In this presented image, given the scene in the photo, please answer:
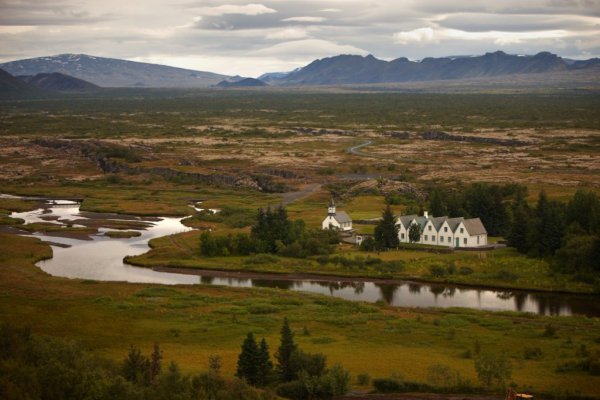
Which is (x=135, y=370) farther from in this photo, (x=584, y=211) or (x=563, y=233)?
(x=584, y=211)

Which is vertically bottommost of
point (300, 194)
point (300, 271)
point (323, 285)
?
point (323, 285)

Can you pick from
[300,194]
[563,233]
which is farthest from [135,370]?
[300,194]

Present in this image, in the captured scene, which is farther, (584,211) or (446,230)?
(446,230)

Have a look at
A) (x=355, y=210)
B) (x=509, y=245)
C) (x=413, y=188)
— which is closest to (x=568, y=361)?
(x=509, y=245)

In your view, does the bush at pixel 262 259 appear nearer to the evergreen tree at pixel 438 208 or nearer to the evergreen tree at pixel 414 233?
the evergreen tree at pixel 414 233

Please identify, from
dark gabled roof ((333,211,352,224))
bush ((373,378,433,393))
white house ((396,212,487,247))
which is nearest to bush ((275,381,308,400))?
bush ((373,378,433,393))

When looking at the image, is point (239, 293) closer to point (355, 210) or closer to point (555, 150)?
point (355, 210)

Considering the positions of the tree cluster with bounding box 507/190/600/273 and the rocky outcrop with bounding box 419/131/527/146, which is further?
the rocky outcrop with bounding box 419/131/527/146

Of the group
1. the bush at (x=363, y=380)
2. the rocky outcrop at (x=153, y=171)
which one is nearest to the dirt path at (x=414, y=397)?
the bush at (x=363, y=380)

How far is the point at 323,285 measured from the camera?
68.4 m

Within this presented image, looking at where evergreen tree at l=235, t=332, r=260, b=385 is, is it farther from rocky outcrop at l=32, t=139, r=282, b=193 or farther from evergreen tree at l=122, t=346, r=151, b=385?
rocky outcrop at l=32, t=139, r=282, b=193

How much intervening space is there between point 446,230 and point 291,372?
132 ft

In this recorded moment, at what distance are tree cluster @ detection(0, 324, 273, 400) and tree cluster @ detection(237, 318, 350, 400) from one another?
1.89 meters

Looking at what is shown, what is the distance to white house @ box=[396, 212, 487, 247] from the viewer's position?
77.9m
